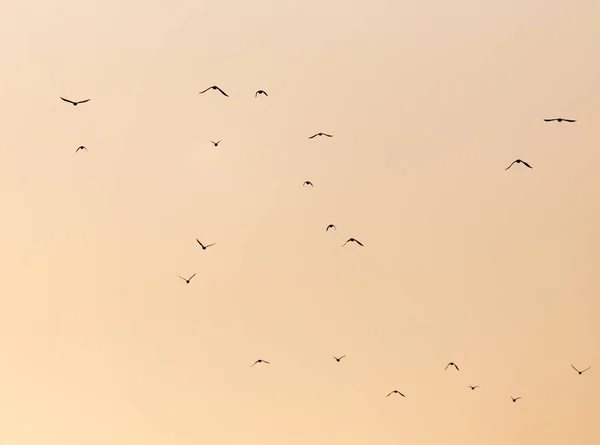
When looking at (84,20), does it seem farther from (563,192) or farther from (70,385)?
(563,192)

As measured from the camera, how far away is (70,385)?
1381 mm

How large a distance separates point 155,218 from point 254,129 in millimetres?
309

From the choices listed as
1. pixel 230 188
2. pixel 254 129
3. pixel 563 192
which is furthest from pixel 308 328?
pixel 563 192

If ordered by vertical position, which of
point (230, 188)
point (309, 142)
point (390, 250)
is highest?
point (309, 142)

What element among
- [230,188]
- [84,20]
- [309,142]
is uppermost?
[84,20]

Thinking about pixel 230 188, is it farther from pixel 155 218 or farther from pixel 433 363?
pixel 433 363

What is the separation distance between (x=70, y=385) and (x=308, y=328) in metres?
0.59

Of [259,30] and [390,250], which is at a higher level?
[259,30]

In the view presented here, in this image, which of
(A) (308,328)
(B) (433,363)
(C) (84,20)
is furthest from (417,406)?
(C) (84,20)

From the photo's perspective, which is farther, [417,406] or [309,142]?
[417,406]

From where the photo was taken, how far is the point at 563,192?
133 centimetres

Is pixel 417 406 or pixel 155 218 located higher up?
pixel 155 218

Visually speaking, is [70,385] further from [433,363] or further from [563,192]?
[563,192]

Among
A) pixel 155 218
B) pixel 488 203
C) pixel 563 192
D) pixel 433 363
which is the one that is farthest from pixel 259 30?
pixel 433 363
